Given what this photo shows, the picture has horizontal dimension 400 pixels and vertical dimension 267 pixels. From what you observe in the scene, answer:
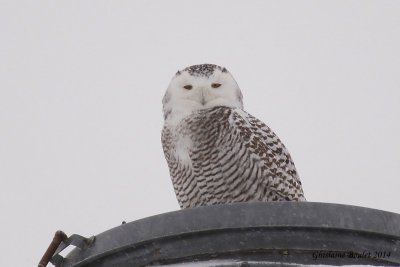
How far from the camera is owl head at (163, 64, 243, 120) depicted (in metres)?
7.42

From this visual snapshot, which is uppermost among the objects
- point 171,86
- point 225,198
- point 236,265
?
point 171,86

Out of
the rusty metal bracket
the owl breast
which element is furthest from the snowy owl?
the rusty metal bracket

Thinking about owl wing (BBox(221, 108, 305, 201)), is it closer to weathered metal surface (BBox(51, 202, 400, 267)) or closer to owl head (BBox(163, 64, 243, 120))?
owl head (BBox(163, 64, 243, 120))

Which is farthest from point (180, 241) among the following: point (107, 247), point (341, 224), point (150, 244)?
point (341, 224)

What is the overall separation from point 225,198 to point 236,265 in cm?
307

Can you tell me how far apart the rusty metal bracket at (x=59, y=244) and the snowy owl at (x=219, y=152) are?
2.85m

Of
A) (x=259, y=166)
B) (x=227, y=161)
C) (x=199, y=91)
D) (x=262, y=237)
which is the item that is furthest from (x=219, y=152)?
(x=262, y=237)

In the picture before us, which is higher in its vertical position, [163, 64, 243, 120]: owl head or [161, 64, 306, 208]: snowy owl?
[163, 64, 243, 120]: owl head

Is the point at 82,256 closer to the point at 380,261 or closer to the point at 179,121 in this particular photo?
the point at 380,261

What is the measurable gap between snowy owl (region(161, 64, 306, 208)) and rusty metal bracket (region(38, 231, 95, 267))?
2.85 m

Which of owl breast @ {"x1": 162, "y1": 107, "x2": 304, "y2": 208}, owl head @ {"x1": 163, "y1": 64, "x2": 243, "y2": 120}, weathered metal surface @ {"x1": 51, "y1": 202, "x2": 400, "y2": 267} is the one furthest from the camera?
owl head @ {"x1": 163, "y1": 64, "x2": 243, "y2": 120}

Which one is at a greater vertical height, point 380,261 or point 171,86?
point 171,86

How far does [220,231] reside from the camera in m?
3.81

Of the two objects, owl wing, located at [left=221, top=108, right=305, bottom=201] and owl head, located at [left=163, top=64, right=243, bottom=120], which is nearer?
owl wing, located at [left=221, top=108, right=305, bottom=201]
